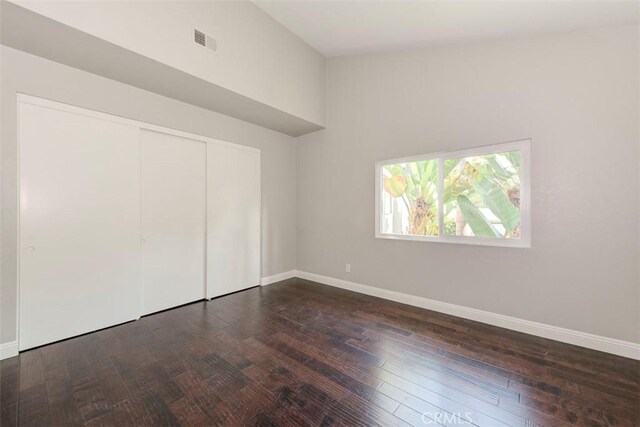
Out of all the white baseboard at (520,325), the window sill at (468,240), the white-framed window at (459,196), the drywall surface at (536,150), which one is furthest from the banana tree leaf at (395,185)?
the white baseboard at (520,325)

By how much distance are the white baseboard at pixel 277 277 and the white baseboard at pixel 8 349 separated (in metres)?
2.74

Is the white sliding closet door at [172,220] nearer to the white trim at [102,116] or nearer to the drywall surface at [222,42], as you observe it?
the white trim at [102,116]

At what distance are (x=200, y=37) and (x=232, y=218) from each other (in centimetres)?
235

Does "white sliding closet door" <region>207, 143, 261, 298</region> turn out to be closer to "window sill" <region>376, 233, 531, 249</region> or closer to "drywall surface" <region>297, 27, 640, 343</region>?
"drywall surface" <region>297, 27, 640, 343</region>

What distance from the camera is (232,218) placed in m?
4.05

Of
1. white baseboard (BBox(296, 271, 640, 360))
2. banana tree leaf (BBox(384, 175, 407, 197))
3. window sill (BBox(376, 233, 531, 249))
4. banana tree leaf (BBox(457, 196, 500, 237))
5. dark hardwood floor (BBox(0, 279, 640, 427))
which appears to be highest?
banana tree leaf (BBox(384, 175, 407, 197))

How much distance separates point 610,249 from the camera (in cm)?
238

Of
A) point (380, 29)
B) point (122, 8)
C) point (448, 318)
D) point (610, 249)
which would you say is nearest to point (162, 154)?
point (122, 8)

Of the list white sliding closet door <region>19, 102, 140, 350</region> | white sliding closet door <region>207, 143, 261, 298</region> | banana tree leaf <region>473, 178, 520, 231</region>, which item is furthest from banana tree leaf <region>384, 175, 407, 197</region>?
white sliding closet door <region>19, 102, 140, 350</region>

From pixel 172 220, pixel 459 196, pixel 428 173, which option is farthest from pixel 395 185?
pixel 172 220

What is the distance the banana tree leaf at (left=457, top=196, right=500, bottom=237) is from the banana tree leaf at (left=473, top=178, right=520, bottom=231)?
0.13 metres

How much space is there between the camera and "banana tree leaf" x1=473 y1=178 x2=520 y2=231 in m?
2.85

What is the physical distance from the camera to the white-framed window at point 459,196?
2.82 metres

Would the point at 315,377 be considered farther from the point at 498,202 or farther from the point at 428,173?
the point at 428,173
